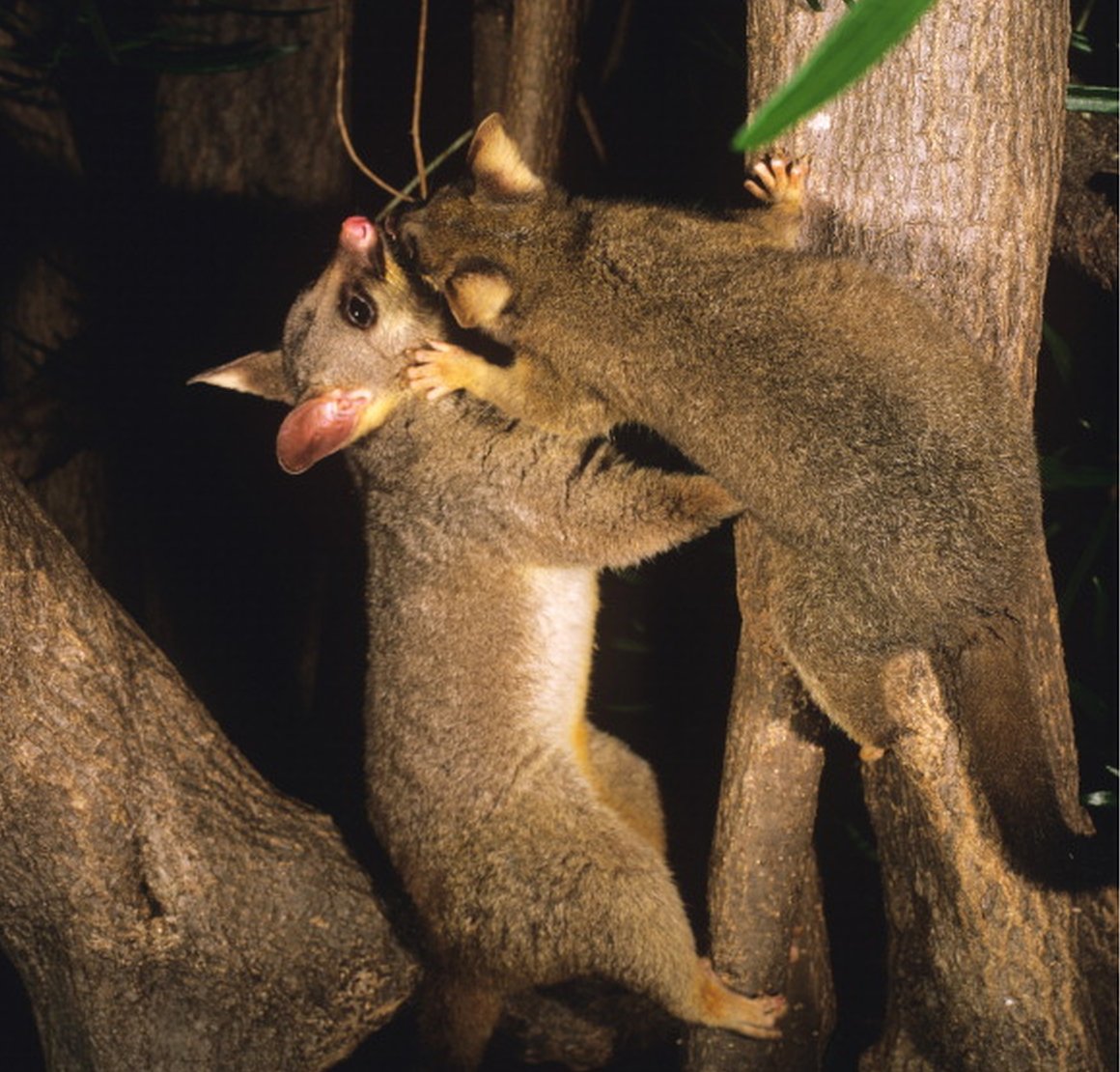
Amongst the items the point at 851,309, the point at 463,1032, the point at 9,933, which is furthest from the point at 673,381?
the point at 9,933

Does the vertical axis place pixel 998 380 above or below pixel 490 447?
above

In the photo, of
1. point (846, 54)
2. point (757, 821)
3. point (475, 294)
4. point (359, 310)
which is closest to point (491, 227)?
point (475, 294)

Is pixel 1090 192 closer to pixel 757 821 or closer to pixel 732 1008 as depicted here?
pixel 757 821

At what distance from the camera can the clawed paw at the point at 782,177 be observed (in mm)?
2744

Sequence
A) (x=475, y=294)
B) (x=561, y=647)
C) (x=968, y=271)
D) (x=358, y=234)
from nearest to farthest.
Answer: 1. (x=968, y=271)
2. (x=475, y=294)
3. (x=358, y=234)
4. (x=561, y=647)

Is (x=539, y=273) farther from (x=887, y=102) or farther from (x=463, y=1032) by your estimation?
(x=463, y=1032)

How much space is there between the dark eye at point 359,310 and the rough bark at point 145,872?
102 cm

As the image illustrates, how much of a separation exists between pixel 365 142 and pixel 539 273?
265 cm

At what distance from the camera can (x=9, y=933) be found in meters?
2.97

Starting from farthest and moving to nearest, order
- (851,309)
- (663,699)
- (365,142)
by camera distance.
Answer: (365,142) → (663,699) → (851,309)

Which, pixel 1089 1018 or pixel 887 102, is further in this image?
pixel 1089 1018

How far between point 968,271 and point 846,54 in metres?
2.03

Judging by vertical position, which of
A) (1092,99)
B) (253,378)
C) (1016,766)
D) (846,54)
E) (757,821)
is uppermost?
(846,54)

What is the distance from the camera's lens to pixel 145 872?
9.73ft
